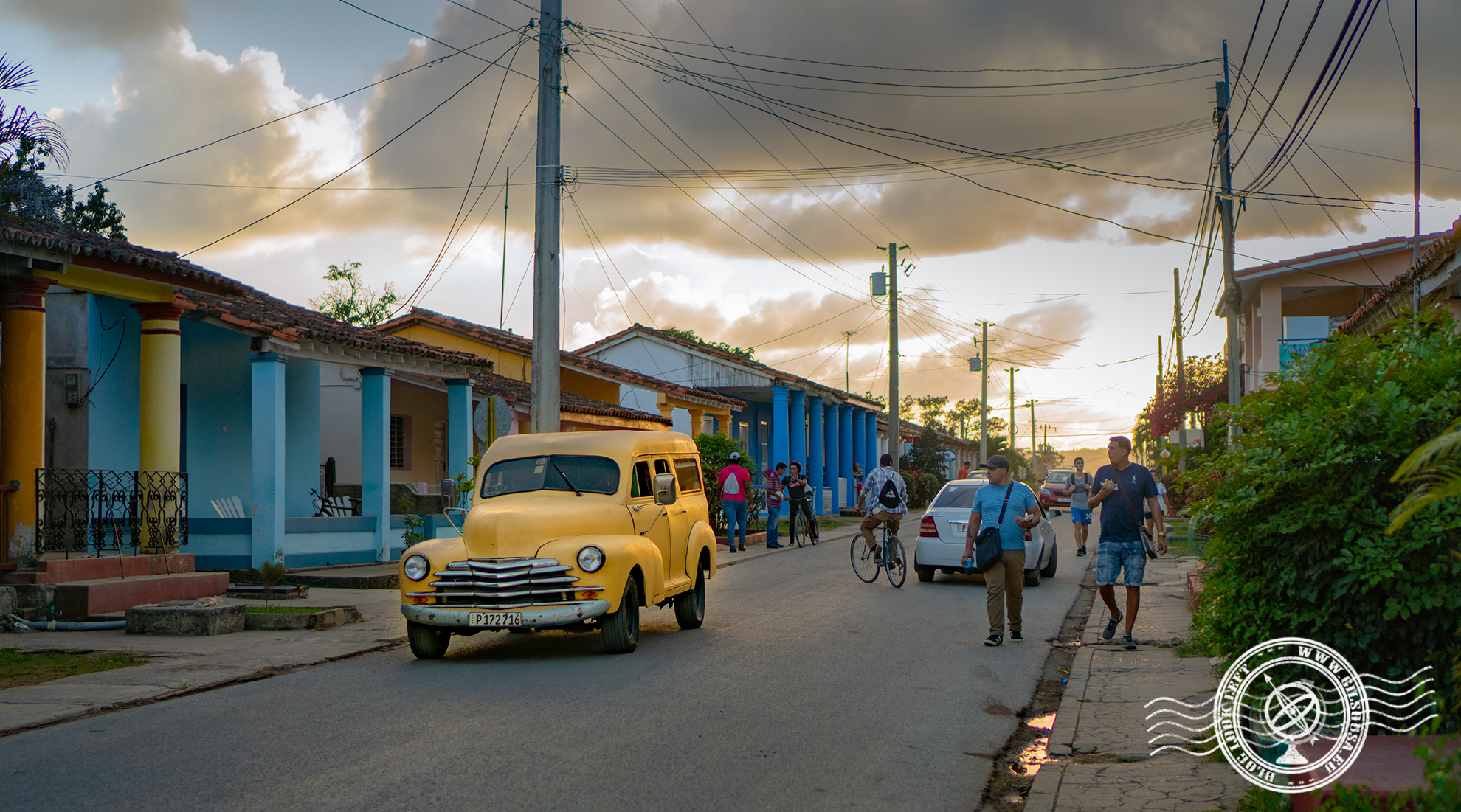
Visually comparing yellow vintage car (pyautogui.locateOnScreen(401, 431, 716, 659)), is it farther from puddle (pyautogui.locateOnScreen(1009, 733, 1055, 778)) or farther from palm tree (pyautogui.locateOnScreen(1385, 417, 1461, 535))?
palm tree (pyautogui.locateOnScreen(1385, 417, 1461, 535))

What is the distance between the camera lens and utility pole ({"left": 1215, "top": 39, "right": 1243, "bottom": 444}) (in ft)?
73.1

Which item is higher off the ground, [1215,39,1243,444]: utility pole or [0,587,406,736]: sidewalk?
[1215,39,1243,444]: utility pole

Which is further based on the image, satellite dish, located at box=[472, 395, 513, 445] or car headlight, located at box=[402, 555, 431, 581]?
satellite dish, located at box=[472, 395, 513, 445]

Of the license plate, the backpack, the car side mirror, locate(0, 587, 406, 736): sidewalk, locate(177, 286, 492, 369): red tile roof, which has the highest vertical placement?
locate(177, 286, 492, 369): red tile roof

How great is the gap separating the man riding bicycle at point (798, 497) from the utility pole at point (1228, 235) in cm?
925

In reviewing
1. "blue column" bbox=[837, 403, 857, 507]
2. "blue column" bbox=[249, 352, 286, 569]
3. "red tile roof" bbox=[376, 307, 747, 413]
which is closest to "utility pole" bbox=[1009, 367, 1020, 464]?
"blue column" bbox=[837, 403, 857, 507]

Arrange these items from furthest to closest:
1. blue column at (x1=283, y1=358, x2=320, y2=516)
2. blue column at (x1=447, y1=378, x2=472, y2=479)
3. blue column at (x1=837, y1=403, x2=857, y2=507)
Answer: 1. blue column at (x1=837, y1=403, x2=857, y2=507)
2. blue column at (x1=447, y1=378, x2=472, y2=479)
3. blue column at (x1=283, y1=358, x2=320, y2=516)

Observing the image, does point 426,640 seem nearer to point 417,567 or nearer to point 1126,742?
point 417,567

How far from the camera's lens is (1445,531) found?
5215 millimetres

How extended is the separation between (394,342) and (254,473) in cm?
353

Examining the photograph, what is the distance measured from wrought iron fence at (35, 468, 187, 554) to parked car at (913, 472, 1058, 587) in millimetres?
9956

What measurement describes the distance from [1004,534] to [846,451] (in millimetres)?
41523

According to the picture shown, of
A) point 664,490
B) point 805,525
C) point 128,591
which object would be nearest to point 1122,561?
point 664,490

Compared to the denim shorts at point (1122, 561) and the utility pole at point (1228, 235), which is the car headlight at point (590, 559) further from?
the utility pole at point (1228, 235)
